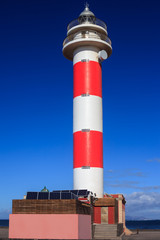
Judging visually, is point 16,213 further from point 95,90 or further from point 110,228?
point 95,90

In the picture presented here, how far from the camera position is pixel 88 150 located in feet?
126

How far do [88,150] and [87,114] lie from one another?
4.19 meters

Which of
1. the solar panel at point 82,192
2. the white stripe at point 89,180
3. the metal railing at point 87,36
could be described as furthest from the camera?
the metal railing at point 87,36

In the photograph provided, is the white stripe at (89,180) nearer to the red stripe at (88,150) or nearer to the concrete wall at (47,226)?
the red stripe at (88,150)

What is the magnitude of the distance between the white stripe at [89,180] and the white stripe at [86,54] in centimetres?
1332

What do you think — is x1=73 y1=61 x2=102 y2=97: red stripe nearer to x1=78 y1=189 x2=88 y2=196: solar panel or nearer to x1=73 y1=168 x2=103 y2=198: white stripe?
x1=73 y1=168 x2=103 y2=198: white stripe

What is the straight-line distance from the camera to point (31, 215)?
93.1 ft

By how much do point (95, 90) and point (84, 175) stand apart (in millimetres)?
10051

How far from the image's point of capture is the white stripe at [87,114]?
39156mm

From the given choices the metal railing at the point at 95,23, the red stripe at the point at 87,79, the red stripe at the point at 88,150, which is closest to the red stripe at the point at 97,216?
the red stripe at the point at 88,150

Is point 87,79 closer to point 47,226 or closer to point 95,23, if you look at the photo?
point 95,23

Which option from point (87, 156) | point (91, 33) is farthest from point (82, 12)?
point (87, 156)

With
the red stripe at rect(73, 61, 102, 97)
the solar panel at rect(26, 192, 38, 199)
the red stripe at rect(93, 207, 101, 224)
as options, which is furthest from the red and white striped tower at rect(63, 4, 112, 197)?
the solar panel at rect(26, 192, 38, 199)

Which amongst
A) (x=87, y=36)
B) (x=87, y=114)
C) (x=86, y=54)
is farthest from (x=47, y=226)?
(x=87, y=36)
